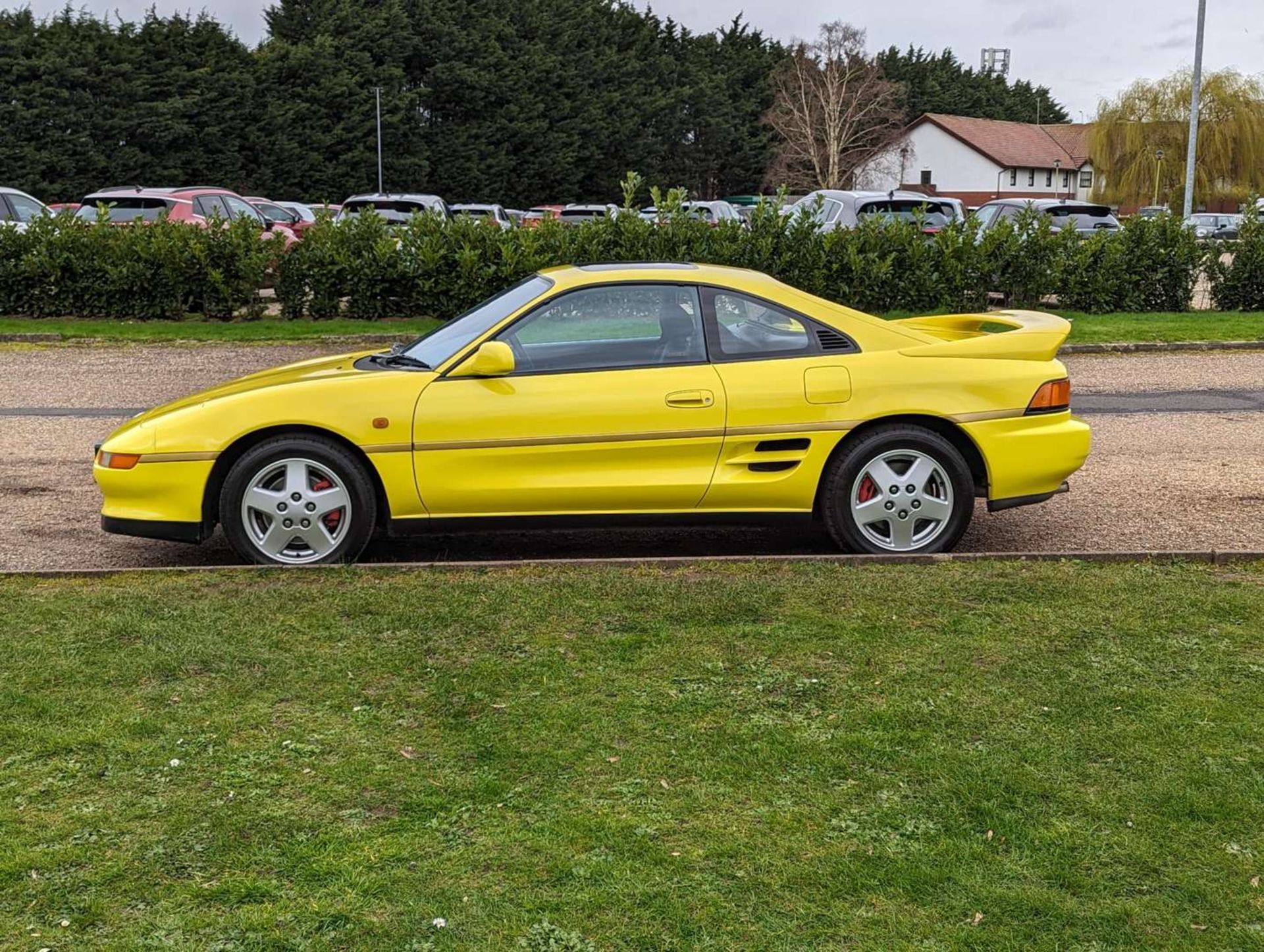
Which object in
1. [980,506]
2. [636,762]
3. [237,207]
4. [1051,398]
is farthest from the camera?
[237,207]

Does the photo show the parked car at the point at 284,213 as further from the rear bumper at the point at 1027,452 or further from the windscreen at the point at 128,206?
the rear bumper at the point at 1027,452

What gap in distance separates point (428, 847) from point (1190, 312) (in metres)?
18.1

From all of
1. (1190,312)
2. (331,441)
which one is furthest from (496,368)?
(1190,312)

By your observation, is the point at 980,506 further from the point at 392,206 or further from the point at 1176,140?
the point at 1176,140

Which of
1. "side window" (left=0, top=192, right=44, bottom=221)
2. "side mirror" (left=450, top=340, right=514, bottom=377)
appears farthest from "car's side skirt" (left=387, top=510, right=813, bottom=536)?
"side window" (left=0, top=192, right=44, bottom=221)

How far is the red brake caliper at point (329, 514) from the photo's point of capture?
630 centimetres

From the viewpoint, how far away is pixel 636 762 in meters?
4.10

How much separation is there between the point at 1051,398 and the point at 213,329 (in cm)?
1324

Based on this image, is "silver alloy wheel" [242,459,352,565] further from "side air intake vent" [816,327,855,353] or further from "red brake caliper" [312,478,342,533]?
"side air intake vent" [816,327,855,353]

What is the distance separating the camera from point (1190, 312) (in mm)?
19172

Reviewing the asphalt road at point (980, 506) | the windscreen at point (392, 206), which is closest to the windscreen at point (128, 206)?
the windscreen at point (392, 206)

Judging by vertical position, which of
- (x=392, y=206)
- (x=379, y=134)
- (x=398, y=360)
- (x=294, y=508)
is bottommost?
(x=294, y=508)

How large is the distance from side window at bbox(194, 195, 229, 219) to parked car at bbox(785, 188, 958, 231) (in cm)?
1007

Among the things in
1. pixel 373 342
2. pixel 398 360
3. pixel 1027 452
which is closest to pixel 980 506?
pixel 1027 452
